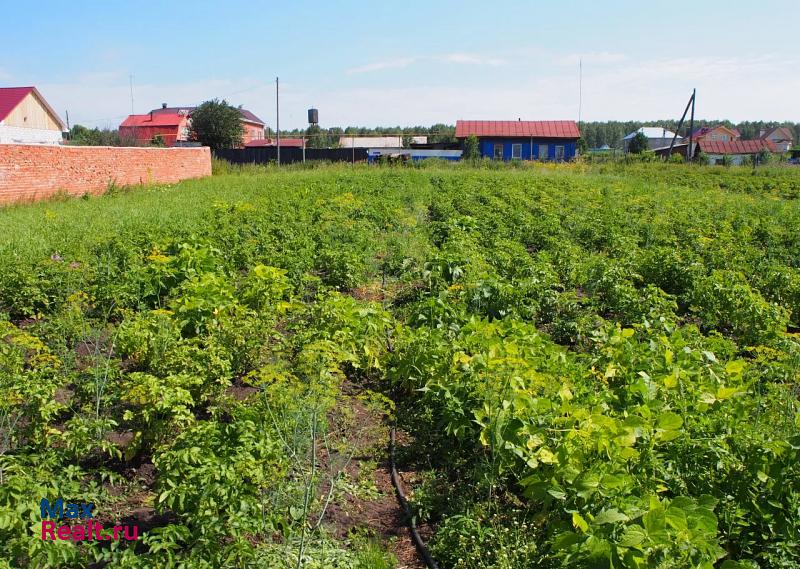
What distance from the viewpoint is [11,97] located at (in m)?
42.3

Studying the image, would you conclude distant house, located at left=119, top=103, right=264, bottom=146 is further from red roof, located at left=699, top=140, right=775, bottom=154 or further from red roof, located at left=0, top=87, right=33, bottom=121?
red roof, located at left=699, top=140, right=775, bottom=154

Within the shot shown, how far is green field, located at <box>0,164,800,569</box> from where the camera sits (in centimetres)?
316

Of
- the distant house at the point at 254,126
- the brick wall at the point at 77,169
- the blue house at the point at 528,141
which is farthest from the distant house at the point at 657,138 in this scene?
the brick wall at the point at 77,169

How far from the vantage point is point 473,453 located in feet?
15.1

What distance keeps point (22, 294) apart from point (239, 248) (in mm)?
3059

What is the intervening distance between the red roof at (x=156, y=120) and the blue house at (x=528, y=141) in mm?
35559

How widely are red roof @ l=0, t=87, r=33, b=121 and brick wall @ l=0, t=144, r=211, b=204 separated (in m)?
21.7

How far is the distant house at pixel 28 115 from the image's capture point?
38.5 meters

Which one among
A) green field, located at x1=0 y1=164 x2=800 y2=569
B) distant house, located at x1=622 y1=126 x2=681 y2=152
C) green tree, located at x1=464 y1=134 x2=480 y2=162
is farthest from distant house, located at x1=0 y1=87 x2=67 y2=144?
distant house, located at x1=622 y1=126 x2=681 y2=152

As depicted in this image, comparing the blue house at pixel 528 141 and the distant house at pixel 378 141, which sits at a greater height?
the distant house at pixel 378 141

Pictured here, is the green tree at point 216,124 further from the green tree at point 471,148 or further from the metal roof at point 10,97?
the green tree at point 471,148

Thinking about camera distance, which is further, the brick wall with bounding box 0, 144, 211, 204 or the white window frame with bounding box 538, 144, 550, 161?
the white window frame with bounding box 538, 144, 550, 161

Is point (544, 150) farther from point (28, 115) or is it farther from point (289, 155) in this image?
point (28, 115)

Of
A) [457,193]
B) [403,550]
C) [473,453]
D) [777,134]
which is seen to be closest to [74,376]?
[403,550]
